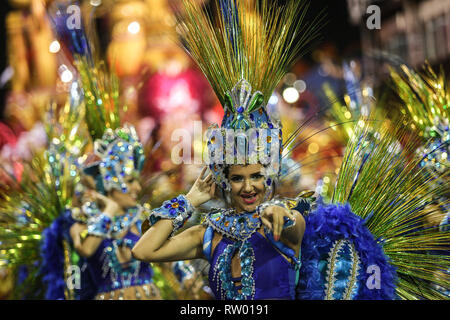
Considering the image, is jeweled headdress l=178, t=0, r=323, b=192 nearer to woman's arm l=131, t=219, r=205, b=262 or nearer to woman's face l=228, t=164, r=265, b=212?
woman's face l=228, t=164, r=265, b=212

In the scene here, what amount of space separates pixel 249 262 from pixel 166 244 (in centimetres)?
36

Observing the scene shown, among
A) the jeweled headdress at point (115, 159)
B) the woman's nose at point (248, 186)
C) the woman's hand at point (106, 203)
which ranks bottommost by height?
the woman's nose at point (248, 186)

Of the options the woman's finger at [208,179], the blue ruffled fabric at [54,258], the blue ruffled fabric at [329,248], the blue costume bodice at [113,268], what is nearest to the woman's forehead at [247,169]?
the woman's finger at [208,179]

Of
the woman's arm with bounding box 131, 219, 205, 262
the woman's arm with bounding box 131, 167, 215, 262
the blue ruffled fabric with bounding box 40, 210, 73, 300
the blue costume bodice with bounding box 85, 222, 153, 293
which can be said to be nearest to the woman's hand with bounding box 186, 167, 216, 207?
the woman's arm with bounding box 131, 167, 215, 262

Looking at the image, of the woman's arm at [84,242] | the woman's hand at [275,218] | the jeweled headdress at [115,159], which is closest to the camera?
the woman's hand at [275,218]

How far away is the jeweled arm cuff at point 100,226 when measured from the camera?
Answer: 13.6ft

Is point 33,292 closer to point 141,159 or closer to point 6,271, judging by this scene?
point 6,271

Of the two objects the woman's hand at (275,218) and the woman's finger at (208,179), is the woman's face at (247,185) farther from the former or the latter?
the woman's hand at (275,218)

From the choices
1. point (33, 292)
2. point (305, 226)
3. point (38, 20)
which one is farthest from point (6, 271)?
point (38, 20)

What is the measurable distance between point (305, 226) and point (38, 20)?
30.0 feet

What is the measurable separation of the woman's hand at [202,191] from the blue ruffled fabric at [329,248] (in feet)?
1.42

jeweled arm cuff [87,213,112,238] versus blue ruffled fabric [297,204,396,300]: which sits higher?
jeweled arm cuff [87,213,112,238]

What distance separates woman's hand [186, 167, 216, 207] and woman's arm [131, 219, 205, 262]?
133mm

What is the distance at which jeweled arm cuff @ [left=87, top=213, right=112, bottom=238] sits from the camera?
13.6 ft
